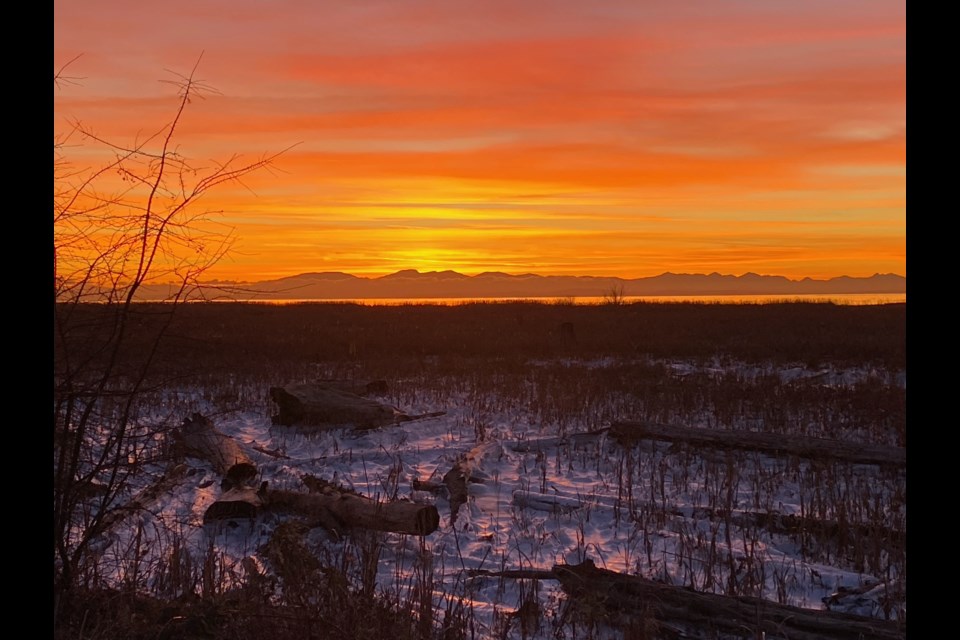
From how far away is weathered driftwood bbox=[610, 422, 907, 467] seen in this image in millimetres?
9258

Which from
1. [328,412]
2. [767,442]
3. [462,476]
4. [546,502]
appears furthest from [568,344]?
[546,502]

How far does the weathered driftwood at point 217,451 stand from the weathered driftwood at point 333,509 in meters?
0.87

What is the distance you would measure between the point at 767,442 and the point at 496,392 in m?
6.59

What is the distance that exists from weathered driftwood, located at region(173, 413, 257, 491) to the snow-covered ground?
169 millimetres

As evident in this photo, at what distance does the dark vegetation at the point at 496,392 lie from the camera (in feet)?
14.0

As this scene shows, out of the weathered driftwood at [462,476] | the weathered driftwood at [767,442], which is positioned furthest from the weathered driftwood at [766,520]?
the weathered driftwood at [767,442]

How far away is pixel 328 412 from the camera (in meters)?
12.0

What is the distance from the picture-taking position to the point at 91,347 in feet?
15.9

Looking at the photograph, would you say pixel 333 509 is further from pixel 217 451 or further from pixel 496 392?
pixel 496 392

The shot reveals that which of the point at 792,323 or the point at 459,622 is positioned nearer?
the point at 459,622
